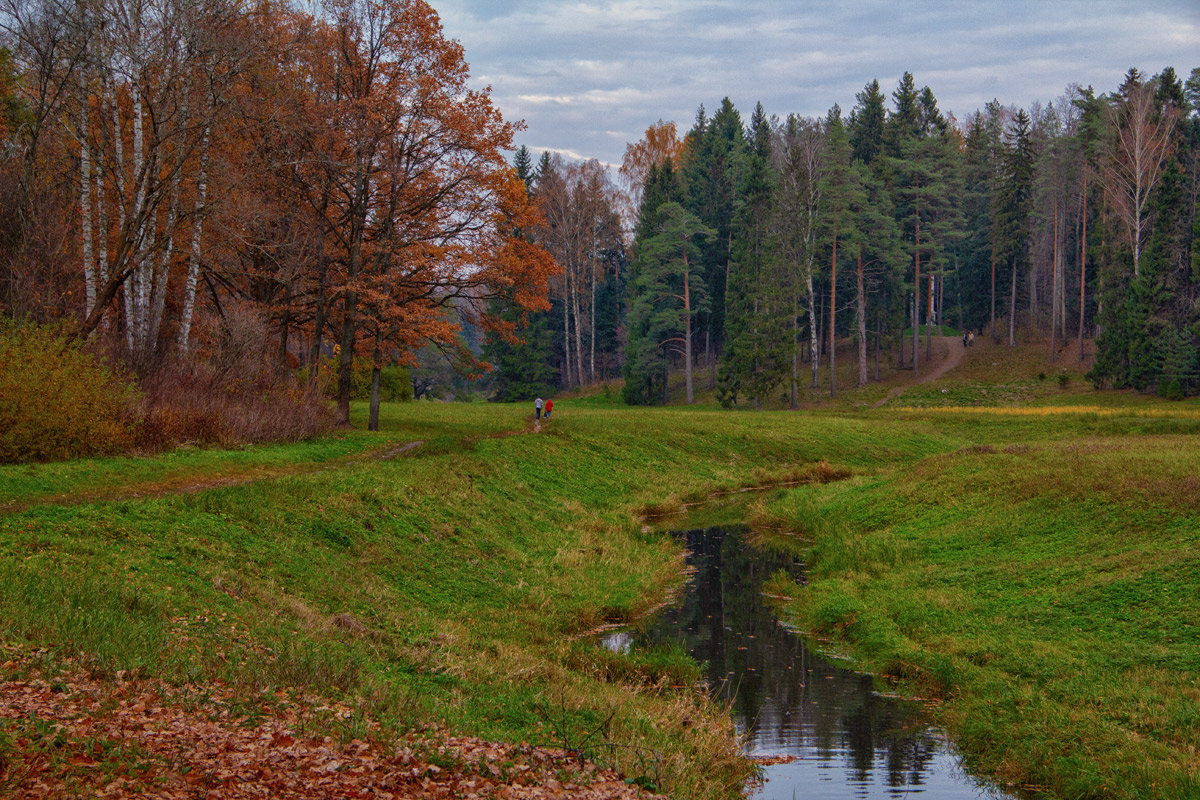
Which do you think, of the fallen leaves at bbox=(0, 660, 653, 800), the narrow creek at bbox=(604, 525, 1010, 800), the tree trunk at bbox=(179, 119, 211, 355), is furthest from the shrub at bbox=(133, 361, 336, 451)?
the fallen leaves at bbox=(0, 660, 653, 800)

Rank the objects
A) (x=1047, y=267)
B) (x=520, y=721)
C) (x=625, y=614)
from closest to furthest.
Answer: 1. (x=520, y=721)
2. (x=625, y=614)
3. (x=1047, y=267)

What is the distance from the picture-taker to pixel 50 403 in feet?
58.5

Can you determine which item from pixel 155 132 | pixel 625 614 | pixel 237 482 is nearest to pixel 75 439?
pixel 237 482

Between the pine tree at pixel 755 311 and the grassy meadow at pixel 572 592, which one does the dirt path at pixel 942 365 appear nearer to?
the pine tree at pixel 755 311

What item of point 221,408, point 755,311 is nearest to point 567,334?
point 755,311

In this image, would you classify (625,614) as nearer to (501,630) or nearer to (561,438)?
(501,630)

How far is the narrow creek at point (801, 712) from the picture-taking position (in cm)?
995

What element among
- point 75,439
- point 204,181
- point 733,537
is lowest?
point 733,537

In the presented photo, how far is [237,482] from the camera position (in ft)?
58.8

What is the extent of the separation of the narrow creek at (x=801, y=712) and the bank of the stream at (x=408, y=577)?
653 mm

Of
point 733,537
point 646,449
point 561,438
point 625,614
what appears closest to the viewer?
point 625,614

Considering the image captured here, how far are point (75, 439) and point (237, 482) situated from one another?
362 cm

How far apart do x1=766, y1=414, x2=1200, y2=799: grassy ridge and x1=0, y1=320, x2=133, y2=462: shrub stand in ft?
48.5

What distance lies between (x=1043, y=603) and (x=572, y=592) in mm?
8283
